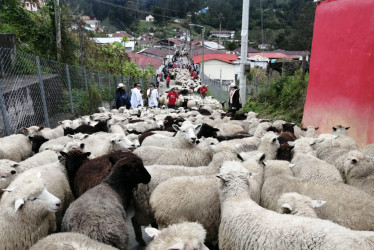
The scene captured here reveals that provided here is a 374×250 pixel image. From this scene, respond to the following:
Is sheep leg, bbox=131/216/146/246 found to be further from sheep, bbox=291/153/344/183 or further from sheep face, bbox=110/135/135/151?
sheep, bbox=291/153/344/183

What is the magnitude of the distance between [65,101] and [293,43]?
66493 millimetres

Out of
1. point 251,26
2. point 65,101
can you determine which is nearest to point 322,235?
point 65,101

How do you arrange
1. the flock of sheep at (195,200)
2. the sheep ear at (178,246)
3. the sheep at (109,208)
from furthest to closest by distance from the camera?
the sheep at (109,208), the flock of sheep at (195,200), the sheep ear at (178,246)

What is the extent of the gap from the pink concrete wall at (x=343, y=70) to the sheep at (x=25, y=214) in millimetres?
6020

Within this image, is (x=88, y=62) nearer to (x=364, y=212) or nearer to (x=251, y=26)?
(x=364, y=212)

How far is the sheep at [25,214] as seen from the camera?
2829 mm

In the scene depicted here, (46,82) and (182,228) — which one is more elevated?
(46,82)

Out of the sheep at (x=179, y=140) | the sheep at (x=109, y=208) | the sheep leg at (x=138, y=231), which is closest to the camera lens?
the sheep at (x=109, y=208)

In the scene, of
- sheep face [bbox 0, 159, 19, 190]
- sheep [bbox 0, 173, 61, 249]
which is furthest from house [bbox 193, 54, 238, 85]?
sheep [bbox 0, 173, 61, 249]

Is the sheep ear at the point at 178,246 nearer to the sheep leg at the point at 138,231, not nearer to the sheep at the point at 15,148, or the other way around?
the sheep leg at the point at 138,231

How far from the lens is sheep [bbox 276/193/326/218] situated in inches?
110

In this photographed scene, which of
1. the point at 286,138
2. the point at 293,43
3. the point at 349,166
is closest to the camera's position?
the point at 349,166

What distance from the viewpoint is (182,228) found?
2459 millimetres

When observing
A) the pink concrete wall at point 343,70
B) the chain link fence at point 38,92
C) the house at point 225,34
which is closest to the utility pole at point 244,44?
the pink concrete wall at point 343,70
